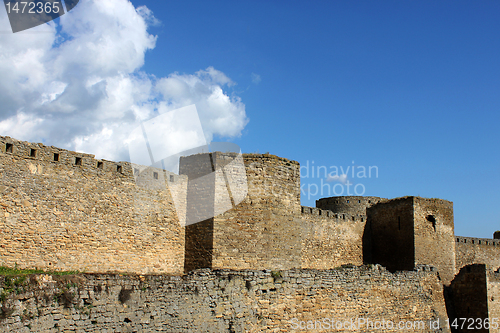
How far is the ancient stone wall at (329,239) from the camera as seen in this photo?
19578 millimetres

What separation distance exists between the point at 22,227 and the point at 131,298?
418cm

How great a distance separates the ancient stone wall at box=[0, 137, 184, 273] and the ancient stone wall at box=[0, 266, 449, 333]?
136 inches

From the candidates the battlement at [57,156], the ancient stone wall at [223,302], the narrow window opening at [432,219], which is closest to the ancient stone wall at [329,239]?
the narrow window opening at [432,219]

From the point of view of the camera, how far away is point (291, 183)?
47.4ft

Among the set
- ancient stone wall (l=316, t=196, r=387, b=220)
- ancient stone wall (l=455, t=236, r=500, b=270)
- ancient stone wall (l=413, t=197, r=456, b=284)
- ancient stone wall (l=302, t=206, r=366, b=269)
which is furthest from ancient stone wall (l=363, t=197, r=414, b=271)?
ancient stone wall (l=455, t=236, r=500, b=270)

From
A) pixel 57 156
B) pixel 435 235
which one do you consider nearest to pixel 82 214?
pixel 57 156

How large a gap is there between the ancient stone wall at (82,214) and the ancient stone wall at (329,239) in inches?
289

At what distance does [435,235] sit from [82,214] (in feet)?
54.2

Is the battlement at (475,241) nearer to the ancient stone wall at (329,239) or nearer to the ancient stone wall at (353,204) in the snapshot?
the ancient stone wall at (353,204)

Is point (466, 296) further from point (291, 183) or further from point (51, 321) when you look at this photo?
point (51, 321)

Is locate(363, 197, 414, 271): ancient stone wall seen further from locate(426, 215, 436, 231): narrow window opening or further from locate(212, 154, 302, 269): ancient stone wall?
locate(212, 154, 302, 269): ancient stone wall

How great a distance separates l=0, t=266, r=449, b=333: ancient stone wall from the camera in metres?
7.92

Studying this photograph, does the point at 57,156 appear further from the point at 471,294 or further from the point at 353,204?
the point at 353,204

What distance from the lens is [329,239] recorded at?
20578mm
